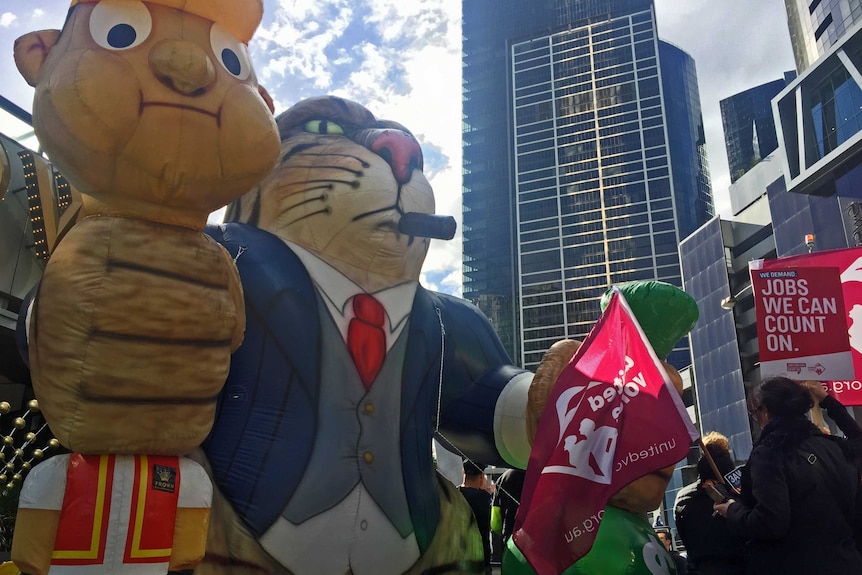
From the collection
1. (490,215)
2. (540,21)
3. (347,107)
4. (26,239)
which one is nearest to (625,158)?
(490,215)

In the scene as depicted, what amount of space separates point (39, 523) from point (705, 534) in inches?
98.7

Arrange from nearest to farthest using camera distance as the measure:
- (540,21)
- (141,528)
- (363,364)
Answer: (141,528)
(363,364)
(540,21)

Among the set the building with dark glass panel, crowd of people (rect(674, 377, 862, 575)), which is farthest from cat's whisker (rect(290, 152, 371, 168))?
the building with dark glass panel

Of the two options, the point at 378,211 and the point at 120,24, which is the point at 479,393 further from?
the point at 120,24

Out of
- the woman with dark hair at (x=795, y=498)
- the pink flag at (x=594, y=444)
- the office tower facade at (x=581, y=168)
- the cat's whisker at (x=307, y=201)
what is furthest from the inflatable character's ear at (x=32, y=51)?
the office tower facade at (x=581, y=168)

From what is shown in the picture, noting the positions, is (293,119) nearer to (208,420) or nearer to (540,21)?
(208,420)

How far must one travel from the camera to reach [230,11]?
2508 mm

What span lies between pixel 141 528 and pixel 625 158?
7557 centimetres

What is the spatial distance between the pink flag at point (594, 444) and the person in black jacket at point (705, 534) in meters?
0.52

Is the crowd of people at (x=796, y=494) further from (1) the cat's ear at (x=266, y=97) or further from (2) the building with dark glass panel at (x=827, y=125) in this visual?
(2) the building with dark glass panel at (x=827, y=125)

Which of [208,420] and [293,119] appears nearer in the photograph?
[208,420]

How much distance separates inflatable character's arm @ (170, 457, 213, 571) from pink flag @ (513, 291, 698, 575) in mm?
1172

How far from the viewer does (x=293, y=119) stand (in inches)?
132

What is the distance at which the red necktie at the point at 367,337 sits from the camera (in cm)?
293
